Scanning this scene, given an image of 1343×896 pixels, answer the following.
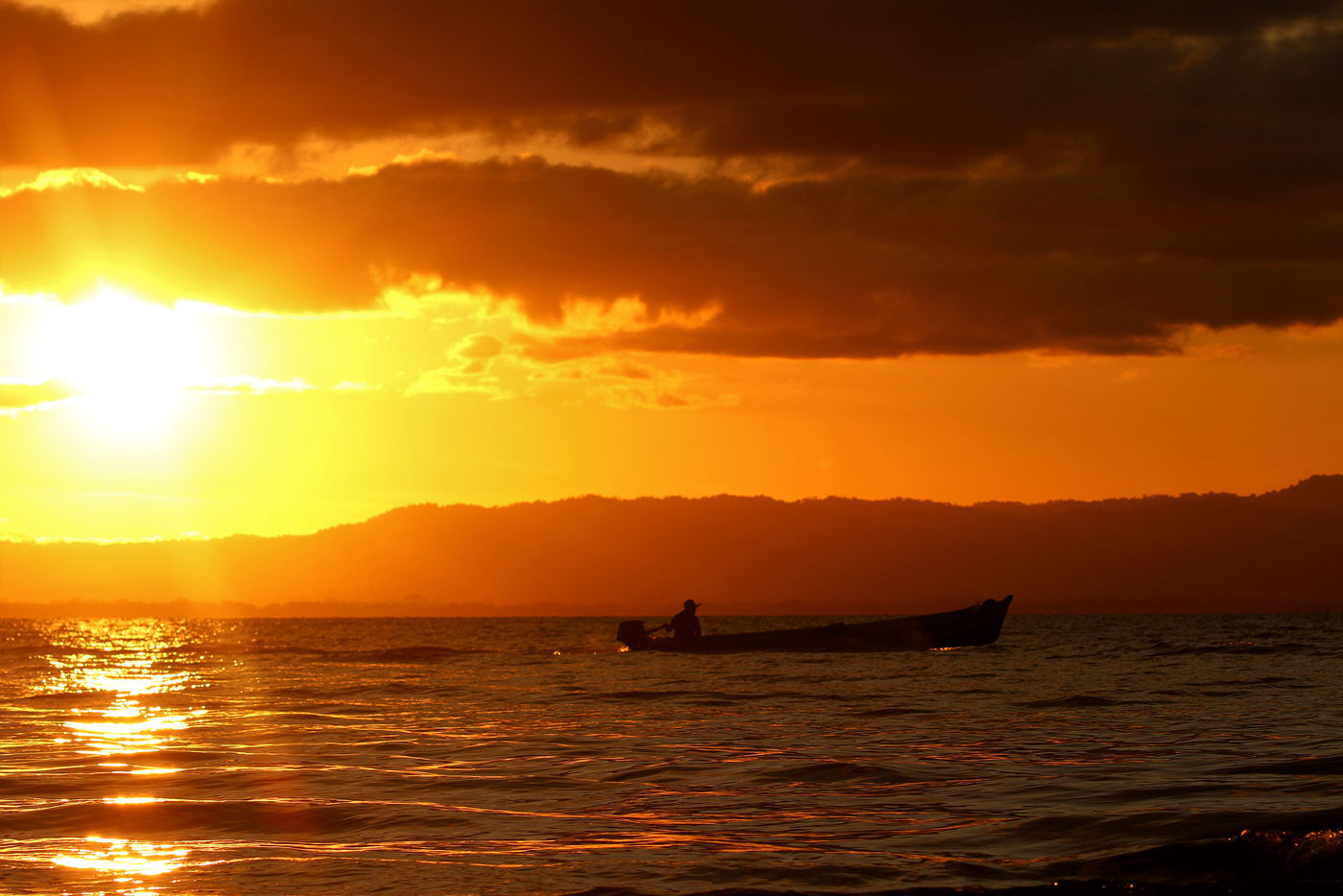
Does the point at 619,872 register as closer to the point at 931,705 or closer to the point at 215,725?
the point at 215,725

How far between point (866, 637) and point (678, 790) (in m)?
45.1

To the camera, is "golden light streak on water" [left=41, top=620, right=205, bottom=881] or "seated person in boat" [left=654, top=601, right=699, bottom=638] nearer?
"golden light streak on water" [left=41, top=620, right=205, bottom=881]

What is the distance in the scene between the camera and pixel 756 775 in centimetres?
1855

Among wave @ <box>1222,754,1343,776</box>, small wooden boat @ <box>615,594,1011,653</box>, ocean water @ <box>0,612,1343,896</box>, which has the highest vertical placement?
ocean water @ <box>0,612,1343,896</box>

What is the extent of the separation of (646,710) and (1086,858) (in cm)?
1883

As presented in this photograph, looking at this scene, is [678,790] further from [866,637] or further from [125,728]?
[866,637]

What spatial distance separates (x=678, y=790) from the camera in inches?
677

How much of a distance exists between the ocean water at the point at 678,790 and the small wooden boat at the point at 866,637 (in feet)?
79.4

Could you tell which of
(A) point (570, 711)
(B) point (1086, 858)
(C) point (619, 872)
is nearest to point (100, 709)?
(A) point (570, 711)

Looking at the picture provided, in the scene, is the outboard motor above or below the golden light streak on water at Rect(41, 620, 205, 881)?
below

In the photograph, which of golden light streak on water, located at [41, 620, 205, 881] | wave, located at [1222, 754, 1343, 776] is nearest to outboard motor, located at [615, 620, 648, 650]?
golden light streak on water, located at [41, 620, 205, 881]

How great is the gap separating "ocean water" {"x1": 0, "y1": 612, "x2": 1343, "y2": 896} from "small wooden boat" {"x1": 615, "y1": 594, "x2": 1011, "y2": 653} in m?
24.2

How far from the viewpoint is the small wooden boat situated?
61094mm

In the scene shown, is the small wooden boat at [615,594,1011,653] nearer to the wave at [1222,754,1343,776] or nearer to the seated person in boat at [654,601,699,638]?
the seated person in boat at [654,601,699,638]
